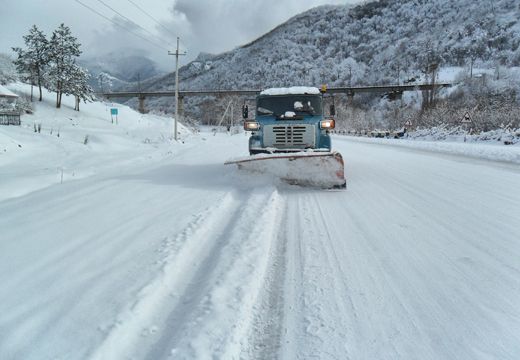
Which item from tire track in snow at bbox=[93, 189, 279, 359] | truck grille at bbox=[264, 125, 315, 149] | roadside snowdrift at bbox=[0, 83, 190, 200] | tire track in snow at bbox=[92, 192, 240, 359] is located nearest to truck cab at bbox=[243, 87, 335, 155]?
truck grille at bbox=[264, 125, 315, 149]

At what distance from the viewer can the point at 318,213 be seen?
232 inches

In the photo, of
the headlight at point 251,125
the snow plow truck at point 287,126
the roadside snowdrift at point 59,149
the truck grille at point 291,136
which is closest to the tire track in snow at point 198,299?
the snow plow truck at point 287,126

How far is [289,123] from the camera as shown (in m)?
9.98

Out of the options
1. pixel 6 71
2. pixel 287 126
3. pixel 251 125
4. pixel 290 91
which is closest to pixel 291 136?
pixel 287 126

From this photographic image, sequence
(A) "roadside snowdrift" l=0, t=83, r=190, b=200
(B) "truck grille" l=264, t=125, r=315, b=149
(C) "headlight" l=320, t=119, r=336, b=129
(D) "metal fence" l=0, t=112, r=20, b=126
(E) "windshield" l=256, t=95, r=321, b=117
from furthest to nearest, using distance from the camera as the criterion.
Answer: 1. (D) "metal fence" l=0, t=112, r=20, b=126
2. (E) "windshield" l=256, t=95, r=321, b=117
3. (C) "headlight" l=320, t=119, r=336, b=129
4. (A) "roadside snowdrift" l=0, t=83, r=190, b=200
5. (B) "truck grille" l=264, t=125, r=315, b=149

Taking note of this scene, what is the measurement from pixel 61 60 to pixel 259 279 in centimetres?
5872

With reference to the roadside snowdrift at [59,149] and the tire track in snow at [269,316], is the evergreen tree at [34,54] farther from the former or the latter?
the tire track in snow at [269,316]

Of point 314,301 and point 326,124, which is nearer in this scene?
point 314,301

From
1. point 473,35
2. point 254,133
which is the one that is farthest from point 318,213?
point 473,35

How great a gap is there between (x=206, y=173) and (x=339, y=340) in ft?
27.1

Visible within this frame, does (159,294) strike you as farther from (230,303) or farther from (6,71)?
(6,71)

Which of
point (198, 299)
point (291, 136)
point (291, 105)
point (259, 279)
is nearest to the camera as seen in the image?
point (198, 299)

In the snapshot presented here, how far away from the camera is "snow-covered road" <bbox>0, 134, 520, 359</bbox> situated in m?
2.35

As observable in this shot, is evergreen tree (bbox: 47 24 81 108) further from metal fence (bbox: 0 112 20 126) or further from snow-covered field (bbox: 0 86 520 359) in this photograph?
snow-covered field (bbox: 0 86 520 359)
